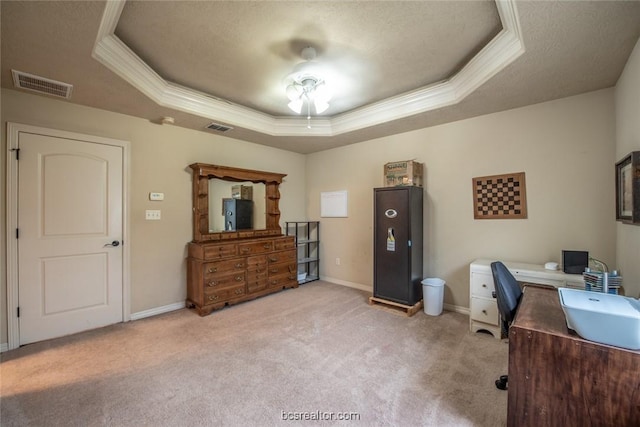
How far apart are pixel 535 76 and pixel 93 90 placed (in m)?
3.95

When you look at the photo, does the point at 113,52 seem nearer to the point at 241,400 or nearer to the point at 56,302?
the point at 56,302

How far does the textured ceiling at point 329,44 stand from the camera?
166 cm

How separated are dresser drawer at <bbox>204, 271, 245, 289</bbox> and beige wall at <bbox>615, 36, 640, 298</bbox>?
12.1 feet

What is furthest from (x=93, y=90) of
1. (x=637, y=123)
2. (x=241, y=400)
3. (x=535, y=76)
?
(x=637, y=123)

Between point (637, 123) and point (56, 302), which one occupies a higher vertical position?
point (637, 123)

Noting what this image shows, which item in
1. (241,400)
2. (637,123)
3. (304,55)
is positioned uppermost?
(304,55)

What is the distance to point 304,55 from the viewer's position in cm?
227

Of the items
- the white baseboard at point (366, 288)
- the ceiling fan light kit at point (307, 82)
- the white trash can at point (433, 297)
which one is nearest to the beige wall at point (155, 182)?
the ceiling fan light kit at point (307, 82)

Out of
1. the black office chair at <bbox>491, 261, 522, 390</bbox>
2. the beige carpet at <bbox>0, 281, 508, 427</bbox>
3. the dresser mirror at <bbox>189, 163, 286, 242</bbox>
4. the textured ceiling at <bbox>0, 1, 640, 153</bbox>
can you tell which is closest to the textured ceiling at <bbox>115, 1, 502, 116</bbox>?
the textured ceiling at <bbox>0, 1, 640, 153</bbox>

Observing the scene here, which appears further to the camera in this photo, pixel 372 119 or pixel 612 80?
pixel 372 119

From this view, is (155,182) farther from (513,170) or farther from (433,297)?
(513,170)

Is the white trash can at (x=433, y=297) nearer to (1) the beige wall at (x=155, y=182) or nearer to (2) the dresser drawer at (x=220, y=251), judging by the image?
(2) the dresser drawer at (x=220, y=251)

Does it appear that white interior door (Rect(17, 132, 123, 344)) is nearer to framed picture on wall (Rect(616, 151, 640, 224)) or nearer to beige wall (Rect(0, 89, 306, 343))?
beige wall (Rect(0, 89, 306, 343))

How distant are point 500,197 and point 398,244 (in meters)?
1.26
